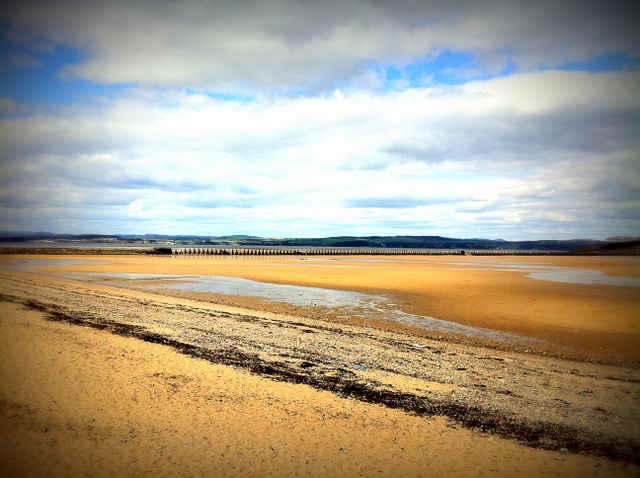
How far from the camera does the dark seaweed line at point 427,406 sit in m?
6.29

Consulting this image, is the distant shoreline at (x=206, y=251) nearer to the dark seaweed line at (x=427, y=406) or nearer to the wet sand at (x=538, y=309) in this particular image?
the wet sand at (x=538, y=309)

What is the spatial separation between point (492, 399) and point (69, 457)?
7.60 meters

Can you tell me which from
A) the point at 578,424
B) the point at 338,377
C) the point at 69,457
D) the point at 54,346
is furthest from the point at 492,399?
the point at 54,346

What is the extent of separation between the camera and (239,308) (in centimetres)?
1867

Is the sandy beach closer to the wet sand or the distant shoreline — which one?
the wet sand

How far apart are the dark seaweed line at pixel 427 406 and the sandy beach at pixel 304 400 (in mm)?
34

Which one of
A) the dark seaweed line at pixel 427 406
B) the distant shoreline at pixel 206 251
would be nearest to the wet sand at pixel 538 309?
the dark seaweed line at pixel 427 406

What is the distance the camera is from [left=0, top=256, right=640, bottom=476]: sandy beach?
5.83 meters

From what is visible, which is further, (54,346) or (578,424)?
(54,346)

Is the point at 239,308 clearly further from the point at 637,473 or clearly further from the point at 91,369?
the point at 637,473

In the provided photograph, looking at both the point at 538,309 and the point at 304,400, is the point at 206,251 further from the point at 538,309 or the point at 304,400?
the point at 304,400

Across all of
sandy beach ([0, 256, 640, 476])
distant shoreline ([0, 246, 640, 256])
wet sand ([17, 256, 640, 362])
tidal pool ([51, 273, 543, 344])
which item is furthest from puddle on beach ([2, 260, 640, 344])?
distant shoreline ([0, 246, 640, 256])

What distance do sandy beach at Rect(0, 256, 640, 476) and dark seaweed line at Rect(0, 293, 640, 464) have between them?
0.11 feet

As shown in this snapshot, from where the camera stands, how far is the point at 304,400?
7703 mm
